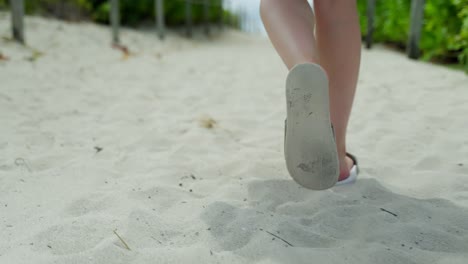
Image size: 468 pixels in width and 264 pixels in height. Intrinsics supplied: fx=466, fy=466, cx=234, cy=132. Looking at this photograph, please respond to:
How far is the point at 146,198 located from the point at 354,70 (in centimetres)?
70

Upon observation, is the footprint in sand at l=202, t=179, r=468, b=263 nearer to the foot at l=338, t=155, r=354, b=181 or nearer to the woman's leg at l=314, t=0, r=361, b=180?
the foot at l=338, t=155, r=354, b=181

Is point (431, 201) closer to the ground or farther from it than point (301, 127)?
closer to the ground

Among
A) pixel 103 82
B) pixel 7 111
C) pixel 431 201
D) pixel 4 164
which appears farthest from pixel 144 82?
pixel 431 201

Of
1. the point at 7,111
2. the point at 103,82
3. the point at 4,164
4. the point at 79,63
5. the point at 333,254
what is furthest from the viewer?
the point at 79,63

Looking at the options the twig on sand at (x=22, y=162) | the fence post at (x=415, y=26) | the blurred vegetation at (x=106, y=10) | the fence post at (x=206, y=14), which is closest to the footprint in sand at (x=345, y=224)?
the twig on sand at (x=22, y=162)

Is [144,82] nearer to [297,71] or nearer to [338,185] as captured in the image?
[338,185]

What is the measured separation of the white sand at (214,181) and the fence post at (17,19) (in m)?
1.51

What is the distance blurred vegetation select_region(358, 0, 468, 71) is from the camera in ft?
11.2

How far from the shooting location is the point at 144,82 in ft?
11.6

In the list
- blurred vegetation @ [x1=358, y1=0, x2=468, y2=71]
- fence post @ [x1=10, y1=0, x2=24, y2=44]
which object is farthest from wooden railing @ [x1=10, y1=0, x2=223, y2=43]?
blurred vegetation @ [x1=358, y1=0, x2=468, y2=71]

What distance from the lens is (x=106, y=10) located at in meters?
8.63

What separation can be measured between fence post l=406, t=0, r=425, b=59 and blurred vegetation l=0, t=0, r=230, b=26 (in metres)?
5.51

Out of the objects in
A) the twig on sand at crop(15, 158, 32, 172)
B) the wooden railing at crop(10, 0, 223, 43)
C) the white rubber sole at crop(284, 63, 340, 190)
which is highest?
the white rubber sole at crop(284, 63, 340, 190)

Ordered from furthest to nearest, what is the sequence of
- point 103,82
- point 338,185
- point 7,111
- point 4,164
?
point 103,82 → point 7,111 → point 4,164 → point 338,185
